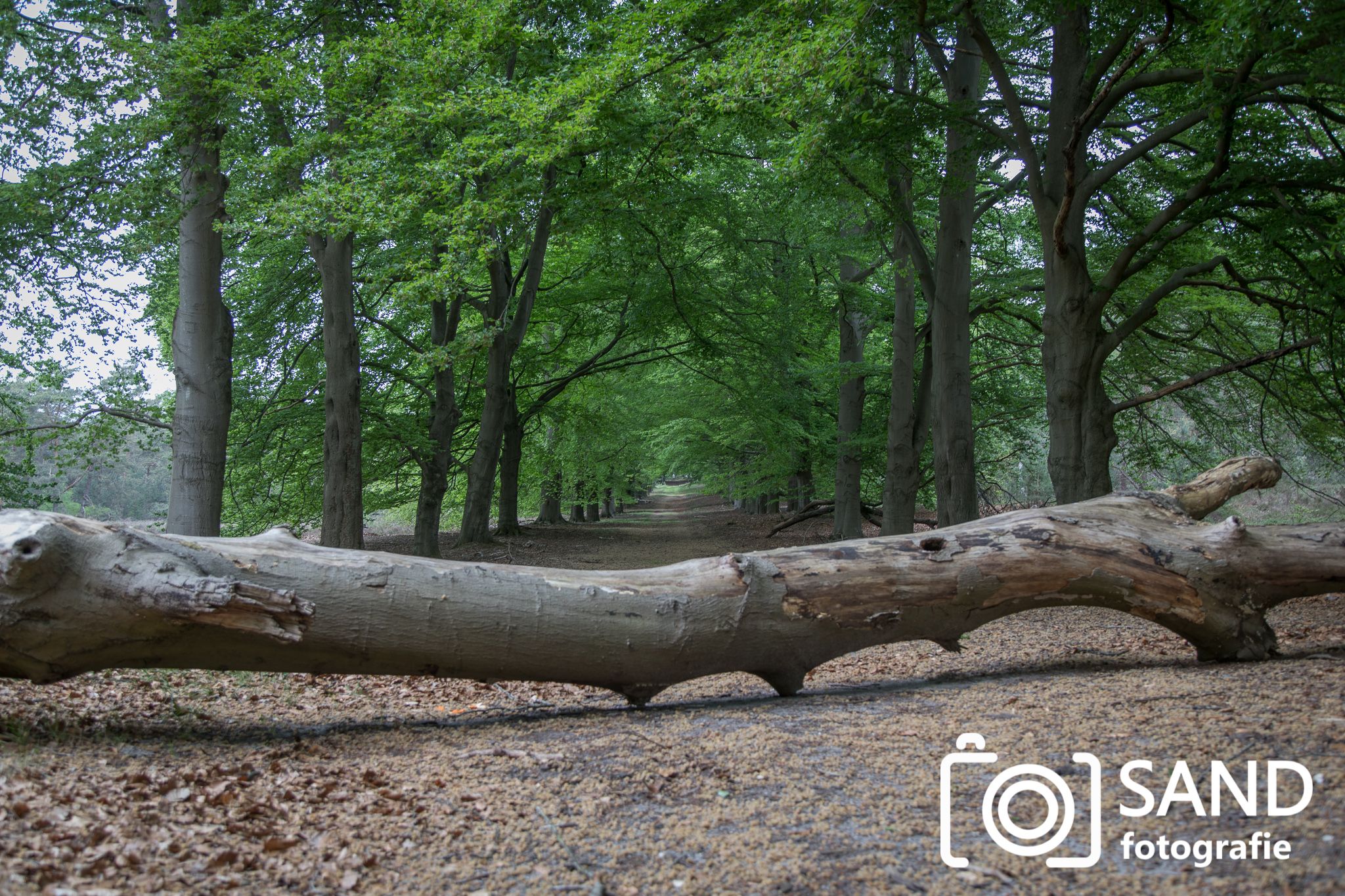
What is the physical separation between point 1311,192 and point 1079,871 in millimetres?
7299

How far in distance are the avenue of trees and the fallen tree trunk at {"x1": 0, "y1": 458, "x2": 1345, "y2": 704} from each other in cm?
249

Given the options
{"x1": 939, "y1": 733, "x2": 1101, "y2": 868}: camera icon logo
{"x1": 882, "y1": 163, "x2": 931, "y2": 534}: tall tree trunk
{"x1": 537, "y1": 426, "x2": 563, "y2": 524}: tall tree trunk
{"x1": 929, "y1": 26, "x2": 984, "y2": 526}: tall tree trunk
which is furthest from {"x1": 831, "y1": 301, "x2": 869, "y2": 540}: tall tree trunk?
{"x1": 939, "y1": 733, "x2": 1101, "y2": 868}: camera icon logo

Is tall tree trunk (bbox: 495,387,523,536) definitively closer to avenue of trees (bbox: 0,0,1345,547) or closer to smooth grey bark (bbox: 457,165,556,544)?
smooth grey bark (bbox: 457,165,556,544)

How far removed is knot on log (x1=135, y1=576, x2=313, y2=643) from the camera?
3.68 meters

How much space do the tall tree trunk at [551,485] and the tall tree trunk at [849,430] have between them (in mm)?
8954

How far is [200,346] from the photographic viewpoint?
7.75m

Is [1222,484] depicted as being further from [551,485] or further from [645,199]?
[551,485]

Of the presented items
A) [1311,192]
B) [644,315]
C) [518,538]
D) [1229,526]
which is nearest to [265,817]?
[1229,526]

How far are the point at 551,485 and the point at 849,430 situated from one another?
37.1ft

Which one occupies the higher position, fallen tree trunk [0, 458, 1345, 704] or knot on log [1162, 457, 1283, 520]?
knot on log [1162, 457, 1283, 520]

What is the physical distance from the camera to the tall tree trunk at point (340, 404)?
356 inches

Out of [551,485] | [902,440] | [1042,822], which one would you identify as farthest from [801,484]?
[1042,822]

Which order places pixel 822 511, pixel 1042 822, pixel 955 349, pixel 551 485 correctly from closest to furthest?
pixel 1042 822, pixel 955 349, pixel 822 511, pixel 551 485

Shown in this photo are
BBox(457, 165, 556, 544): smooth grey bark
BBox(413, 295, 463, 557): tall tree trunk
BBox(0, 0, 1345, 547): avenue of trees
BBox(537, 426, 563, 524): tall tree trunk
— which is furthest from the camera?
BBox(537, 426, 563, 524): tall tree trunk
